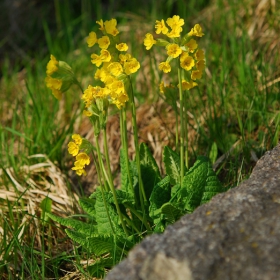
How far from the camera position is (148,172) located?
235 centimetres

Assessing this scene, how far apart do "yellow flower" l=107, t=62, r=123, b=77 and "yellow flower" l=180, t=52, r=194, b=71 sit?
0.23 metres

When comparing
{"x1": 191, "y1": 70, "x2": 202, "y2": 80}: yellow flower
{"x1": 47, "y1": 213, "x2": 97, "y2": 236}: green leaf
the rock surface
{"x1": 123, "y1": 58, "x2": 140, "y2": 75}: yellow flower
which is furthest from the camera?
{"x1": 47, "y1": 213, "x2": 97, "y2": 236}: green leaf

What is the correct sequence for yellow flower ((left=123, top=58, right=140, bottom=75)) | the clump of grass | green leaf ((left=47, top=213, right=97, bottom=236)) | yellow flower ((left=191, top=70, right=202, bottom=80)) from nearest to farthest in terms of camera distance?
yellow flower ((left=123, top=58, right=140, bottom=75)), yellow flower ((left=191, top=70, right=202, bottom=80)), green leaf ((left=47, top=213, right=97, bottom=236)), the clump of grass

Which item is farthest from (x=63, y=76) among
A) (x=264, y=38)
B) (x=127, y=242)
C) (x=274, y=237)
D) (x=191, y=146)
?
(x=264, y=38)

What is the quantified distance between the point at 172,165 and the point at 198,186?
207mm

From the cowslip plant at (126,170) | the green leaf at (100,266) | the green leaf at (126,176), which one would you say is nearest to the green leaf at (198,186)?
the cowslip plant at (126,170)

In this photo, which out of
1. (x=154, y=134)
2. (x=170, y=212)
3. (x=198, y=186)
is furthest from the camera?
(x=154, y=134)

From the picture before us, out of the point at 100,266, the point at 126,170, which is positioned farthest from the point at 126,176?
the point at 100,266

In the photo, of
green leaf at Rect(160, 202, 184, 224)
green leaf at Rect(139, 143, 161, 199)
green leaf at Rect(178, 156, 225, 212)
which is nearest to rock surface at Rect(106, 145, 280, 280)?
green leaf at Rect(160, 202, 184, 224)

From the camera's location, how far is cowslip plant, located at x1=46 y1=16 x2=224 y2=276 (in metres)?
1.93

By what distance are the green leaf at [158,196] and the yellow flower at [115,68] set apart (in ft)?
1.68

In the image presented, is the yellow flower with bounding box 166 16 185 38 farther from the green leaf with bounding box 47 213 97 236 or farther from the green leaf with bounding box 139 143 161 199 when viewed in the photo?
the green leaf with bounding box 47 213 97 236

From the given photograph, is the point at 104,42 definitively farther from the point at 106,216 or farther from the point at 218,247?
the point at 218,247

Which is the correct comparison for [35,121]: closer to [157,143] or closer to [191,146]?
[157,143]
